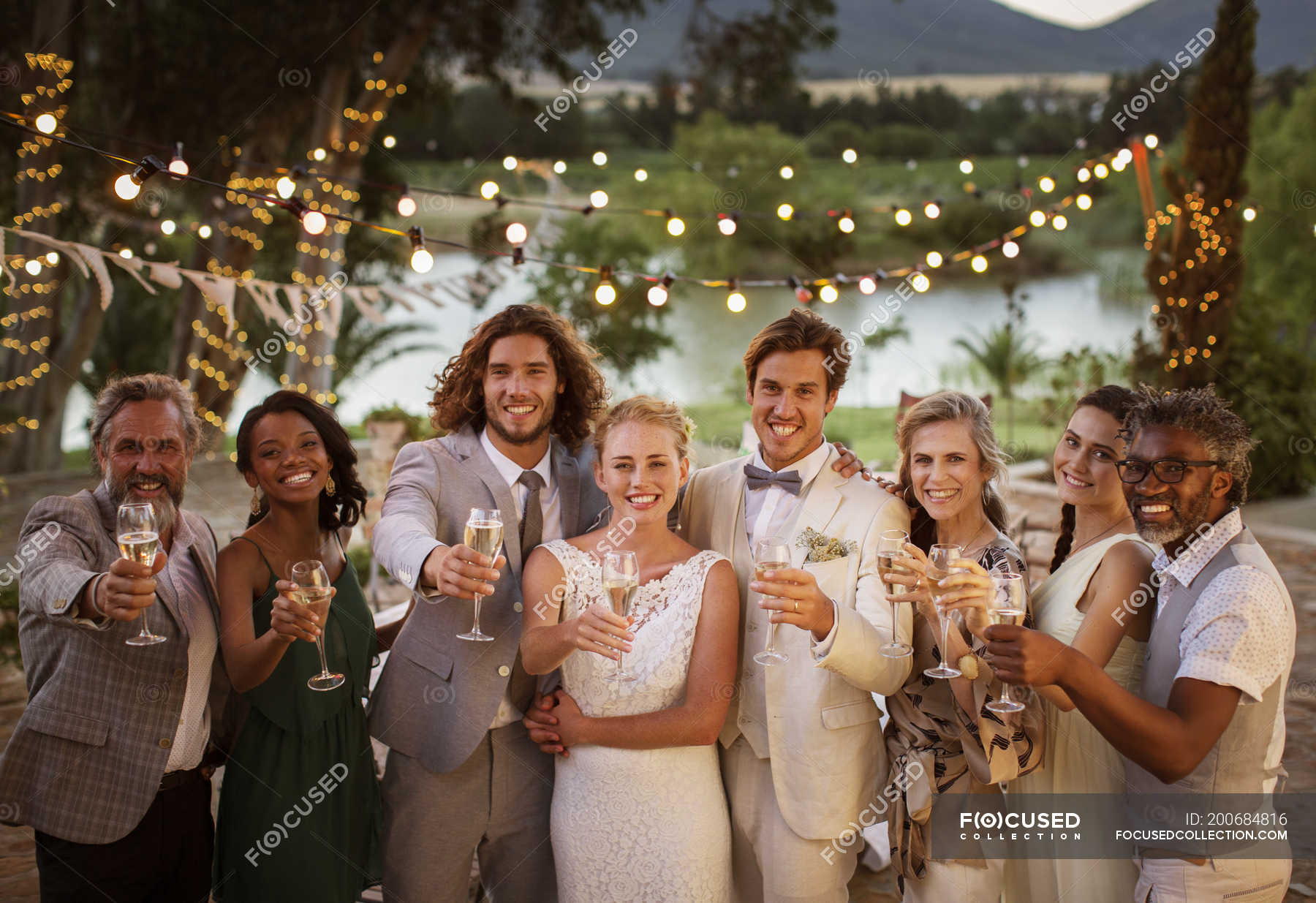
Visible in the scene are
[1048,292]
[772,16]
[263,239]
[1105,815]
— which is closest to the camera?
[1105,815]

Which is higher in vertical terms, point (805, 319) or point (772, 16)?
point (772, 16)

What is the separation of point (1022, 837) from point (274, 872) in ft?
6.33

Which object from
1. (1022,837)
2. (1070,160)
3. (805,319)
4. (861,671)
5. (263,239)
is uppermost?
(1070,160)

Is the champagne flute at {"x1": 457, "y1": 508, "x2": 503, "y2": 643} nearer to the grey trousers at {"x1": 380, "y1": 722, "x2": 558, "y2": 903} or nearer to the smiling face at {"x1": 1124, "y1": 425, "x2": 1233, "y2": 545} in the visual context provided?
the grey trousers at {"x1": 380, "y1": 722, "x2": 558, "y2": 903}

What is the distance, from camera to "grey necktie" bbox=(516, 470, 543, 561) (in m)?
2.91

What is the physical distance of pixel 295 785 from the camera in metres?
2.63

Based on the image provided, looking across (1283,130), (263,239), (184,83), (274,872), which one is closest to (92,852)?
(274,872)

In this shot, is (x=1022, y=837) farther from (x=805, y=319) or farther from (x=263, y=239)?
(x=263, y=239)

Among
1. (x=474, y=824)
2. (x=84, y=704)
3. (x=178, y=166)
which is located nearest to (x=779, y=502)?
(x=474, y=824)

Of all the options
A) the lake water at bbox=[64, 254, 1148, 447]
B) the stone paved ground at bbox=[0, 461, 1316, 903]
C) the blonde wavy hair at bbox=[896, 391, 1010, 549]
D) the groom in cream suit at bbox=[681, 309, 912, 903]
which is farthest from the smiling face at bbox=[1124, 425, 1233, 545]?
the lake water at bbox=[64, 254, 1148, 447]

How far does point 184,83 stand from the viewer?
409 inches

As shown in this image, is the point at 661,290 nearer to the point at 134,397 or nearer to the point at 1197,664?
the point at 134,397

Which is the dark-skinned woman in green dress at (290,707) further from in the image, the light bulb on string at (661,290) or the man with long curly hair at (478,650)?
the light bulb on string at (661,290)

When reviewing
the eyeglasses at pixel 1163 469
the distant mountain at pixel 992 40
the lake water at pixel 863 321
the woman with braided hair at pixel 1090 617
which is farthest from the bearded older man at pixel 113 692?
the distant mountain at pixel 992 40
